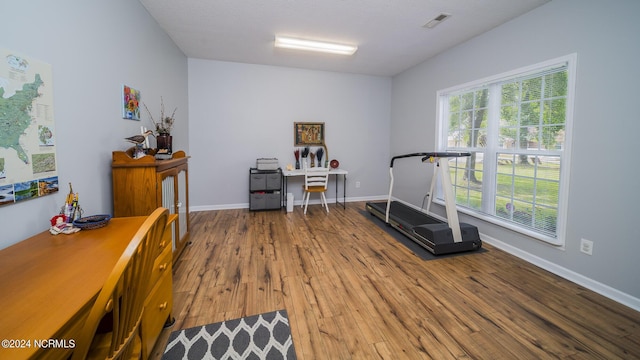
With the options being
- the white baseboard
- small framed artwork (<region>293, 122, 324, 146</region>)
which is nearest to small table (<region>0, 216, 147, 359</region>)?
the white baseboard

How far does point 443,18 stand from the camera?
299cm

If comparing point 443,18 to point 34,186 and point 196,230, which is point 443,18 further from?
point 196,230

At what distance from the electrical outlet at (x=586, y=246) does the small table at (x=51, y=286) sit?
3461 millimetres

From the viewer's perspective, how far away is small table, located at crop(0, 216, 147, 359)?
71cm

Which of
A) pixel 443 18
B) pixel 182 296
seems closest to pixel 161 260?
pixel 182 296

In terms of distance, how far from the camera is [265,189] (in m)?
4.72

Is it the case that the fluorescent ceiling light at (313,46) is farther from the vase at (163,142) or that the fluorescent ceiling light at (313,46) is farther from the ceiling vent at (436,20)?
the vase at (163,142)

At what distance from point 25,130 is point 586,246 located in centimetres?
416

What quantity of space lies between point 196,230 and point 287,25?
2935 mm

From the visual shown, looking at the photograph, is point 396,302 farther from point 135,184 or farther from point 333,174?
point 333,174

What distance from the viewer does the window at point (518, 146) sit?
2.61 metres

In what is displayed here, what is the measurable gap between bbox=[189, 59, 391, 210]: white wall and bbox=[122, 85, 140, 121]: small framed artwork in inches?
78.7

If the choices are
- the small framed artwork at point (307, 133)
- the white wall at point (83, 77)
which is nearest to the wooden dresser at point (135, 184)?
the white wall at point (83, 77)

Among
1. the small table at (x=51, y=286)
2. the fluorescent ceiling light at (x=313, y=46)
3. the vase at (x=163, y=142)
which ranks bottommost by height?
the small table at (x=51, y=286)
